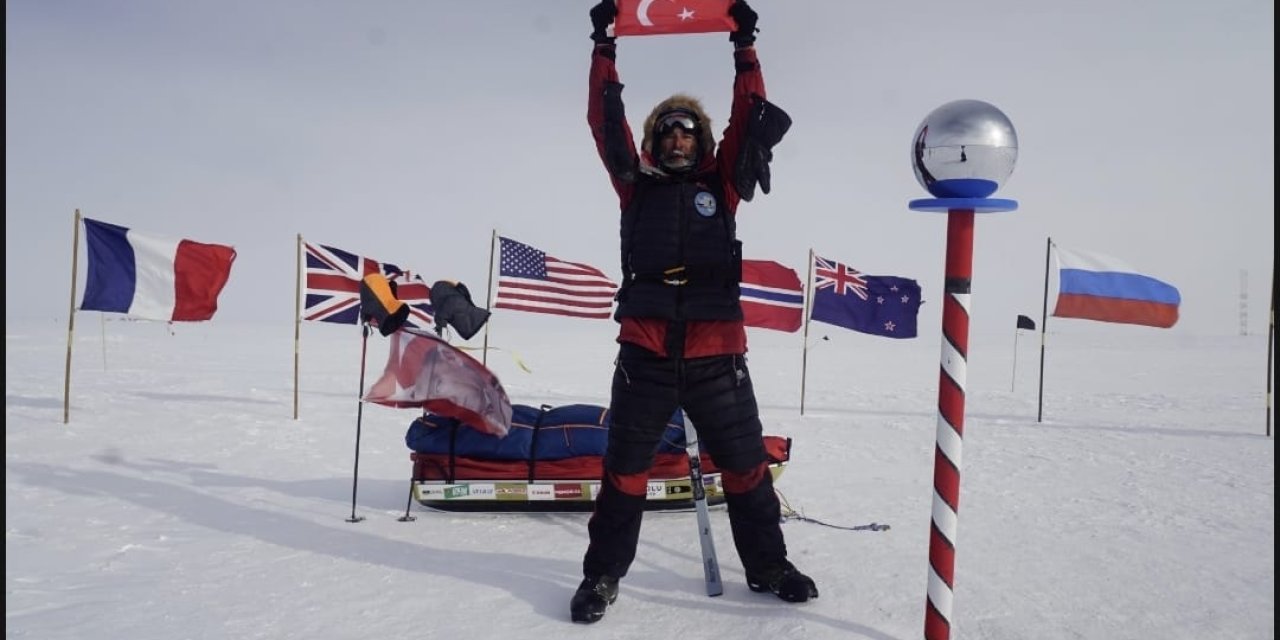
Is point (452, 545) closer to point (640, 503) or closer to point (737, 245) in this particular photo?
point (640, 503)

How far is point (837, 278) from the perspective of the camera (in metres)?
12.8

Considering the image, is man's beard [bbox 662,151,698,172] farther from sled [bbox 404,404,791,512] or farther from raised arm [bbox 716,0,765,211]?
sled [bbox 404,404,791,512]

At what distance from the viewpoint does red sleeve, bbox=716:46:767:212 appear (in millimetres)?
3469

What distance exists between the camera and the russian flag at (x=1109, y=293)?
10750 millimetres

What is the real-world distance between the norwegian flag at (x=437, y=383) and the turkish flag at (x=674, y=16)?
8.00 feet

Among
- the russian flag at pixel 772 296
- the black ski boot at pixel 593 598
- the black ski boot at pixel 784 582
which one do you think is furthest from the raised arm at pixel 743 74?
the russian flag at pixel 772 296

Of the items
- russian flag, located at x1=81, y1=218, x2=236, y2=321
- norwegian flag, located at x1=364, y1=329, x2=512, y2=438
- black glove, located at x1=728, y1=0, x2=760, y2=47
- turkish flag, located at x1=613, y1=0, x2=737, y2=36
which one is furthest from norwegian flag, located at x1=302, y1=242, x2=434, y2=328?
black glove, located at x1=728, y1=0, x2=760, y2=47

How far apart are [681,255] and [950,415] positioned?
1.35 metres

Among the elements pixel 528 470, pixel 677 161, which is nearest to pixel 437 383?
pixel 528 470

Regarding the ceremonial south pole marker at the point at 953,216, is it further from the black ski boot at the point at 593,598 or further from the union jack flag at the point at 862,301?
the union jack flag at the point at 862,301

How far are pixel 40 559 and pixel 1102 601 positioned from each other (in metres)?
5.59

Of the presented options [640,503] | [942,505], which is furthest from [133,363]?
[942,505]

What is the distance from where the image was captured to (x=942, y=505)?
295 centimetres

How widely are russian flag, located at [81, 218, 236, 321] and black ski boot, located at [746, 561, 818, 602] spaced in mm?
9191
